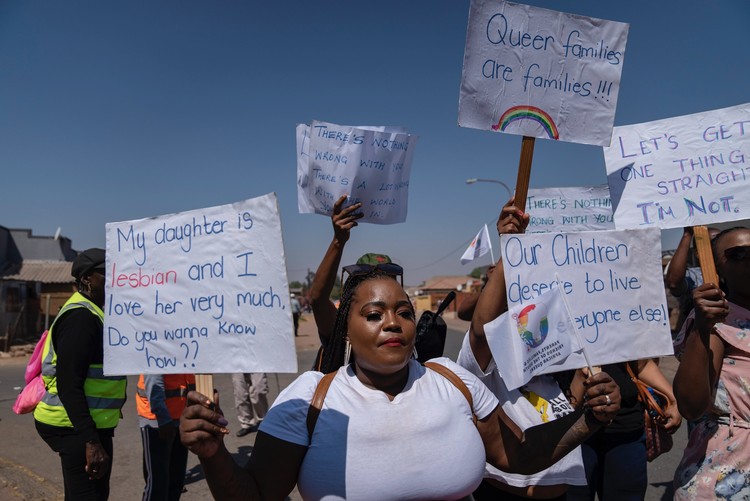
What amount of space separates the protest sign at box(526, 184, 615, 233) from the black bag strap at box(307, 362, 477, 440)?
10.4 ft

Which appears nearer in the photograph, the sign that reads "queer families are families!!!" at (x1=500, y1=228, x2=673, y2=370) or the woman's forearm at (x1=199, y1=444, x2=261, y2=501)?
the woman's forearm at (x1=199, y1=444, x2=261, y2=501)

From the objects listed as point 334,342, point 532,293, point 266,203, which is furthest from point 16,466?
point 532,293

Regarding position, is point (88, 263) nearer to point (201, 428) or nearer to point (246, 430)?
point (201, 428)

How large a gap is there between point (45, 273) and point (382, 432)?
86.3ft

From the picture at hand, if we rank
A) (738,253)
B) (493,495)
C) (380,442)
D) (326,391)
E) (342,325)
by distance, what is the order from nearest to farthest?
(380,442) < (326,391) < (342,325) < (738,253) < (493,495)

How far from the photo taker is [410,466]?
1.69 meters

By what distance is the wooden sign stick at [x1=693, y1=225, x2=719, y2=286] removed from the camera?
220 centimetres

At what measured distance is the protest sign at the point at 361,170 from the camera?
125 inches

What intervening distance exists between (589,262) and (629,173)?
0.68 m

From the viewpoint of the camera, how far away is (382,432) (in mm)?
1712

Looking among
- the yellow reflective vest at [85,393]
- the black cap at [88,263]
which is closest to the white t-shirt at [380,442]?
the yellow reflective vest at [85,393]

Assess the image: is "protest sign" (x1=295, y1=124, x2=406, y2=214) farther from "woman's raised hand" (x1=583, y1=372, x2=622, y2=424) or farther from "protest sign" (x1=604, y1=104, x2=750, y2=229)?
"woman's raised hand" (x1=583, y1=372, x2=622, y2=424)

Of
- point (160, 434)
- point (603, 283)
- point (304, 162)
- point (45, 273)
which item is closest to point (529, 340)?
point (603, 283)

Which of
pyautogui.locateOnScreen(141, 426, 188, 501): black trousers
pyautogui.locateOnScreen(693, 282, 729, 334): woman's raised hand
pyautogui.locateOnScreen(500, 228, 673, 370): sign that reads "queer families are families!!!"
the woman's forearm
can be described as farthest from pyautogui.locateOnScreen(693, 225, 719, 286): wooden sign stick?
pyautogui.locateOnScreen(141, 426, 188, 501): black trousers
